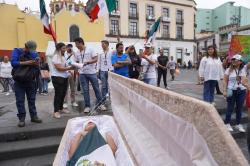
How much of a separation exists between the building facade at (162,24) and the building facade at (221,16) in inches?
454

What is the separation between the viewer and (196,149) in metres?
1.53

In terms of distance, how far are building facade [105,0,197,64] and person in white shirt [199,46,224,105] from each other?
3759 cm

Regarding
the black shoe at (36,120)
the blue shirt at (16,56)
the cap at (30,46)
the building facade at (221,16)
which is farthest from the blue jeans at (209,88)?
the building facade at (221,16)

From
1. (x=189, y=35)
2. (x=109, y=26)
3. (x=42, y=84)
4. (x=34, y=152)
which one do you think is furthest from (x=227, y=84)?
(x=189, y=35)

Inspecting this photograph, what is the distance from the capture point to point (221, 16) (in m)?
63.1

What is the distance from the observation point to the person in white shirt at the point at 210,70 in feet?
19.9

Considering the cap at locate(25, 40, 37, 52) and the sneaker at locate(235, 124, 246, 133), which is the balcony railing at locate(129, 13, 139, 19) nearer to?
the cap at locate(25, 40, 37, 52)

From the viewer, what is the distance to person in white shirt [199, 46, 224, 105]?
19.9ft

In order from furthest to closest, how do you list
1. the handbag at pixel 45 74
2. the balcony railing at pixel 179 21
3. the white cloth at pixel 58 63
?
1. the balcony railing at pixel 179 21
2. the handbag at pixel 45 74
3. the white cloth at pixel 58 63

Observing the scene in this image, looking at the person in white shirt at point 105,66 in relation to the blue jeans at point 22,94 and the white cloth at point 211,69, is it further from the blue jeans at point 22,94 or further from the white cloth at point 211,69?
the white cloth at point 211,69

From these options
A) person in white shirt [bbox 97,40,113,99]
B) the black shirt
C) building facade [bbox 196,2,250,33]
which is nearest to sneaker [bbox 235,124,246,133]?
person in white shirt [bbox 97,40,113,99]

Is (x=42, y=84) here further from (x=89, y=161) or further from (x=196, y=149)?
(x=196, y=149)

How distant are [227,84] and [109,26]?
40.1m

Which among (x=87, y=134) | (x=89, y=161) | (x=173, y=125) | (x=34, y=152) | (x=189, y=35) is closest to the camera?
(x=173, y=125)
